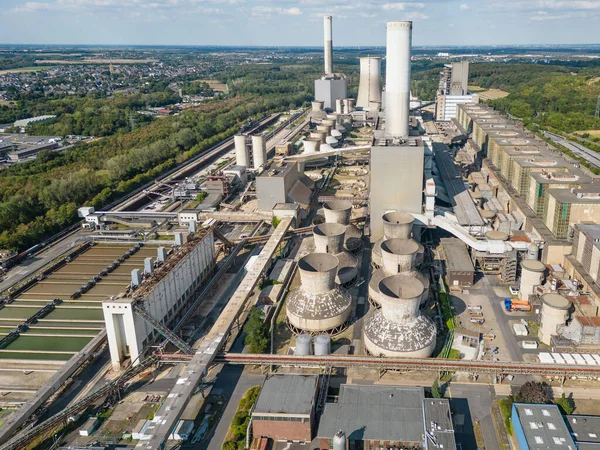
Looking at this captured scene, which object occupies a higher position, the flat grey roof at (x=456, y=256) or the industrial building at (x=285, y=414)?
the flat grey roof at (x=456, y=256)

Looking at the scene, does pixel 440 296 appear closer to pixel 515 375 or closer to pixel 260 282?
pixel 515 375

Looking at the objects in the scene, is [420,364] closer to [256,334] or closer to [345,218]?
[256,334]

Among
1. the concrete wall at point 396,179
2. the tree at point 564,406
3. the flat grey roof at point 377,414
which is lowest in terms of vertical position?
the tree at point 564,406

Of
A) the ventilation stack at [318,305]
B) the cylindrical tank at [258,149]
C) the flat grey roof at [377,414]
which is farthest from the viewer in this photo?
the cylindrical tank at [258,149]

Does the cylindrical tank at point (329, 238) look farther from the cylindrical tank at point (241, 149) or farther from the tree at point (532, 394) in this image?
the cylindrical tank at point (241, 149)

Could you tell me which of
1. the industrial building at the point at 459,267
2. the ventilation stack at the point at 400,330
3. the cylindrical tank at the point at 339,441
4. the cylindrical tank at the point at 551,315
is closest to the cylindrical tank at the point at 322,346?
the ventilation stack at the point at 400,330

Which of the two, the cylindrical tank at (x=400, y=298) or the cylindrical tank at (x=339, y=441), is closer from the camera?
the cylindrical tank at (x=339, y=441)
